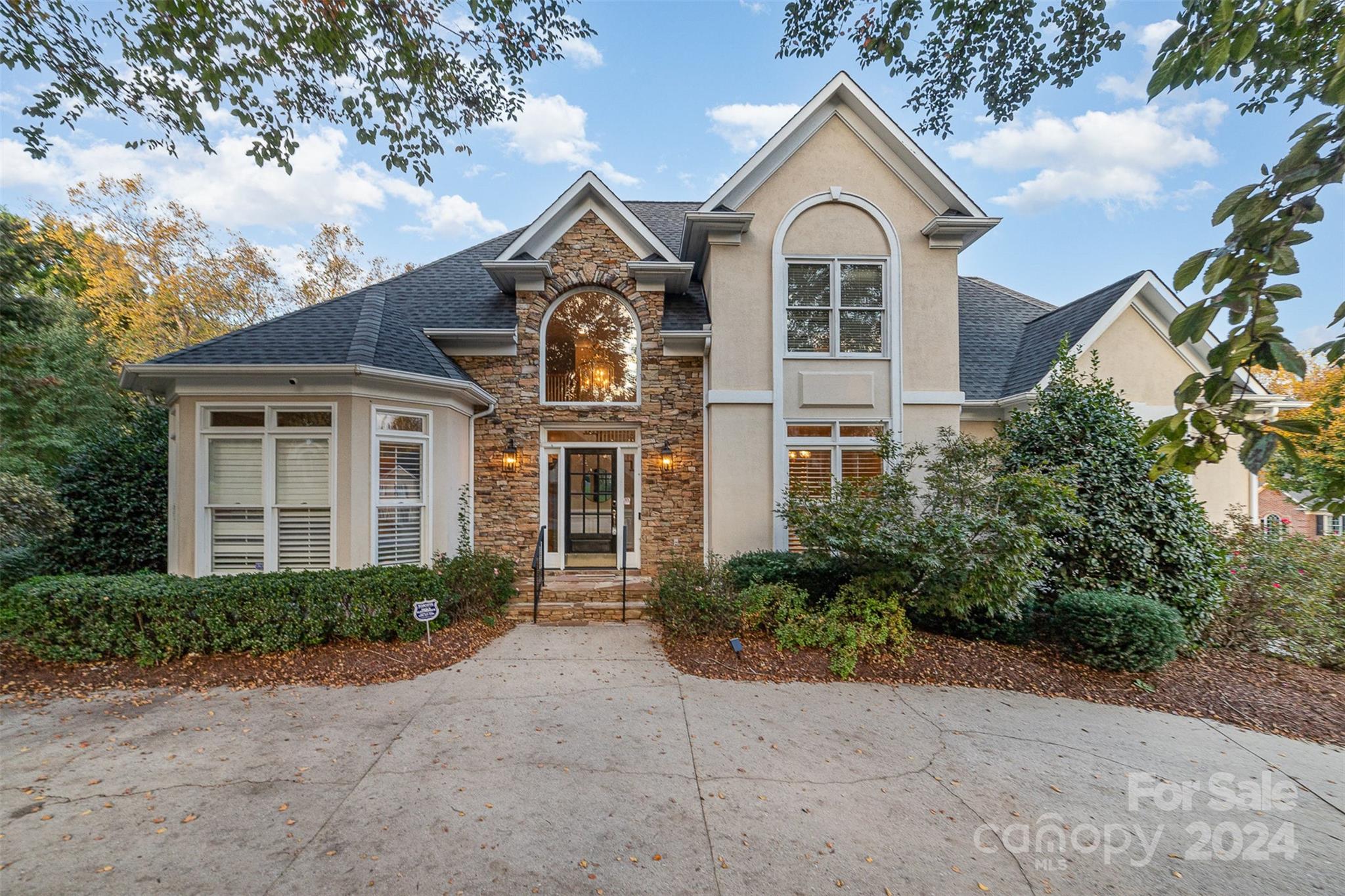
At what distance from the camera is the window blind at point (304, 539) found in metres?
7.03

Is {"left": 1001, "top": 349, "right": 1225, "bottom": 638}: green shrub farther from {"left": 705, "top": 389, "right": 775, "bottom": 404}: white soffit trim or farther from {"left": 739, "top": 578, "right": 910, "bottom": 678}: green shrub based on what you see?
{"left": 705, "top": 389, "right": 775, "bottom": 404}: white soffit trim

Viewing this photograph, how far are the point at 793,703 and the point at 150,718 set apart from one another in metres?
5.64

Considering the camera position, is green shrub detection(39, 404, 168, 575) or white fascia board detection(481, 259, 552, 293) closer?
green shrub detection(39, 404, 168, 575)

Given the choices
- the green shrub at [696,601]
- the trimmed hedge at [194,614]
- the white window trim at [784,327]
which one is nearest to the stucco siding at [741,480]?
the white window trim at [784,327]

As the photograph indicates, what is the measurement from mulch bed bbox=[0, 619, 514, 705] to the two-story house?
1.47m

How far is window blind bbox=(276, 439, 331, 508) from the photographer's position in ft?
23.1

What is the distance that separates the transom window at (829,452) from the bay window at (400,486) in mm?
5479

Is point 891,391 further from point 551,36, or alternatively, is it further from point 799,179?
point 551,36

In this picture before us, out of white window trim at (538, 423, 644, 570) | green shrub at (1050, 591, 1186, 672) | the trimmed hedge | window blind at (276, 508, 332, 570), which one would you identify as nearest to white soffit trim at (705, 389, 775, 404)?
white window trim at (538, 423, 644, 570)

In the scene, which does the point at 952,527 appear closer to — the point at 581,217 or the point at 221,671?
the point at 581,217

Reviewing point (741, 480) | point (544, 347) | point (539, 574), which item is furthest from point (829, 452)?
point (544, 347)

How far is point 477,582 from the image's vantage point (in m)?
7.22

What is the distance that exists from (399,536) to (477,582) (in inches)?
53.1

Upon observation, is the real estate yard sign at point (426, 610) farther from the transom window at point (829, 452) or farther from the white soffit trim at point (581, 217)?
the white soffit trim at point (581, 217)
